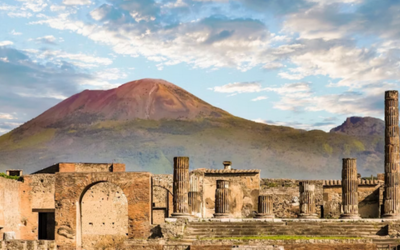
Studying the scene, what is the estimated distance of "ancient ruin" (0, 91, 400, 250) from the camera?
2647 cm

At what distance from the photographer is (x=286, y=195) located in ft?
123

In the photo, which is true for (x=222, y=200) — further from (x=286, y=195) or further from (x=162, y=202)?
(x=162, y=202)

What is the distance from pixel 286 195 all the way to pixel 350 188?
22.5ft

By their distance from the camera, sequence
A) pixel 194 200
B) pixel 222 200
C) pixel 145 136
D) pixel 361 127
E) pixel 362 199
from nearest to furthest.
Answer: pixel 222 200 < pixel 194 200 < pixel 362 199 < pixel 145 136 < pixel 361 127

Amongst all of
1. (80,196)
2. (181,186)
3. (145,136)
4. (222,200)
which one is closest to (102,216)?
(80,196)

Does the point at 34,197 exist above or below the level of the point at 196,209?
above

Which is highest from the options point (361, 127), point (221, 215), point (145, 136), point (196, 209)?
point (361, 127)

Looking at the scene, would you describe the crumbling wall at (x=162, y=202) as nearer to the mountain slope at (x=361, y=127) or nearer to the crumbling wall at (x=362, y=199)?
the crumbling wall at (x=362, y=199)

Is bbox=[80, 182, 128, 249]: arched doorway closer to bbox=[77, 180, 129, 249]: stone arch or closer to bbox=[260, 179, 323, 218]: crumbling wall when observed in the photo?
bbox=[77, 180, 129, 249]: stone arch

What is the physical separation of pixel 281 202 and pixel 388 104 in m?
8.73

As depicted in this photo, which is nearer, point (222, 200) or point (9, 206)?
point (222, 200)

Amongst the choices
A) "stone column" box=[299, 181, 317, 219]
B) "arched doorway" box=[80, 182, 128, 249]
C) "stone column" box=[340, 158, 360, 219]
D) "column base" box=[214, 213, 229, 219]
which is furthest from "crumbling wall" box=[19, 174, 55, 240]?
"stone column" box=[340, 158, 360, 219]

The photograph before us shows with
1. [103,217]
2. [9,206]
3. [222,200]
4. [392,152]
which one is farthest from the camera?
[103,217]


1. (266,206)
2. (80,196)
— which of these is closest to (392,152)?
(266,206)
